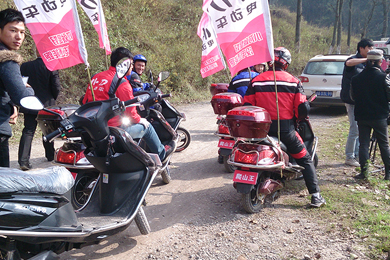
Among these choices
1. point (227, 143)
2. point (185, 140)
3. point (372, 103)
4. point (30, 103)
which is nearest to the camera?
point (30, 103)

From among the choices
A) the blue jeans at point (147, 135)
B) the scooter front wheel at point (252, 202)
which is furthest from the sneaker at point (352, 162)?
the blue jeans at point (147, 135)

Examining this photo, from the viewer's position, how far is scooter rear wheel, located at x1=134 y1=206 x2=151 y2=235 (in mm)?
3510

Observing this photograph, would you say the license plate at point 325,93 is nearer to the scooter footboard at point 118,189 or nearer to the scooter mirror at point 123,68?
the scooter footboard at point 118,189

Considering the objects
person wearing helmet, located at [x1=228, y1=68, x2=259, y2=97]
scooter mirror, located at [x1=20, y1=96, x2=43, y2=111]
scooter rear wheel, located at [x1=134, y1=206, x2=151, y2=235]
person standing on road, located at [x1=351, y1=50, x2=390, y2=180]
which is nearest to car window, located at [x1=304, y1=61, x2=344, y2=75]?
person wearing helmet, located at [x1=228, y1=68, x2=259, y2=97]

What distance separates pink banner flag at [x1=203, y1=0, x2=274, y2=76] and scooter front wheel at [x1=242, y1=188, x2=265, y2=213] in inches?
62.4

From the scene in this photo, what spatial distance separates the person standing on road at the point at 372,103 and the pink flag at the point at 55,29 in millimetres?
3889

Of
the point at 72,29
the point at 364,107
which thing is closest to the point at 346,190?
the point at 364,107

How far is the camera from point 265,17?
4145 millimetres

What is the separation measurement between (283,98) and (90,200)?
2501mm

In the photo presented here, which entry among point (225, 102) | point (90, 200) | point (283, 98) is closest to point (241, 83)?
point (225, 102)

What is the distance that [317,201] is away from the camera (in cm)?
425

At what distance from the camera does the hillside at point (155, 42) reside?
11445 millimetres

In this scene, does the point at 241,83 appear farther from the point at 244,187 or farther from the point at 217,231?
the point at 217,231

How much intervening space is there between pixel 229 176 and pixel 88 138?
291 centimetres
